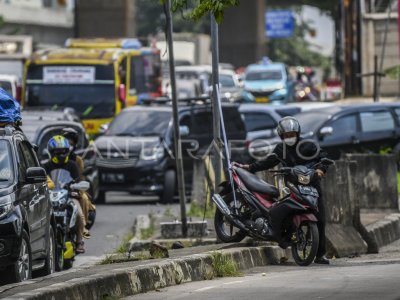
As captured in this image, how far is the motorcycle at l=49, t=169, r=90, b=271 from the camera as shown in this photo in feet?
52.6

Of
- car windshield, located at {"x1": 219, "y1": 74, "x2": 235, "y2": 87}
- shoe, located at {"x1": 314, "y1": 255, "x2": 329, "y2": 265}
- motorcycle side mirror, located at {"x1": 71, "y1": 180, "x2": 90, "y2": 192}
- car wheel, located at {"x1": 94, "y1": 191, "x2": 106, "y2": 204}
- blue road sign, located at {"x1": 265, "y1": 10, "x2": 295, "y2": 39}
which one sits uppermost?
blue road sign, located at {"x1": 265, "y1": 10, "x2": 295, "y2": 39}

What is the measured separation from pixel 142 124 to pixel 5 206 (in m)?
15.9

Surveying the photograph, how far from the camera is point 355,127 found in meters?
29.2

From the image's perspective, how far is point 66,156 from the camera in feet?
55.8

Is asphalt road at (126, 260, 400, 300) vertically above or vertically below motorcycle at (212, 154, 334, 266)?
below

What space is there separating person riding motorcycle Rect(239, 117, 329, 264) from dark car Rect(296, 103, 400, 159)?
12.4 meters

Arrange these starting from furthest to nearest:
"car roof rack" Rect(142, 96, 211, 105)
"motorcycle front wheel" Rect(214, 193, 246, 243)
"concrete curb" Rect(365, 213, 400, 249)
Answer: "car roof rack" Rect(142, 96, 211, 105) < "concrete curb" Rect(365, 213, 400, 249) < "motorcycle front wheel" Rect(214, 193, 246, 243)

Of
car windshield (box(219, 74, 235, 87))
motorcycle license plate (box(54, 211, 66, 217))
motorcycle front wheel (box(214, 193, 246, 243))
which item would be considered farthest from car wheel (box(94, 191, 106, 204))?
car windshield (box(219, 74, 235, 87))

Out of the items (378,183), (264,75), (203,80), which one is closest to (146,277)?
(378,183)

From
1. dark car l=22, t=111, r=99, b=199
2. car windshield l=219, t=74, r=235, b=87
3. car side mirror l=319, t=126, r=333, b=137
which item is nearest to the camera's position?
dark car l=22, t=111, r=99, b=199

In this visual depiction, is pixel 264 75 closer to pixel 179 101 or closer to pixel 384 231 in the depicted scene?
pixel 179 101

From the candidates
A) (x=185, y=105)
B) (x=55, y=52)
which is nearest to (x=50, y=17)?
(x=55, y=52)

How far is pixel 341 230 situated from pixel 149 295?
5699 mm

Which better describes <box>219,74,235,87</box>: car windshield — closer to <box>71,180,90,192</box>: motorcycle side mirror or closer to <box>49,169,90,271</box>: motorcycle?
<box>49,169,90,271</box>: motorcycle
